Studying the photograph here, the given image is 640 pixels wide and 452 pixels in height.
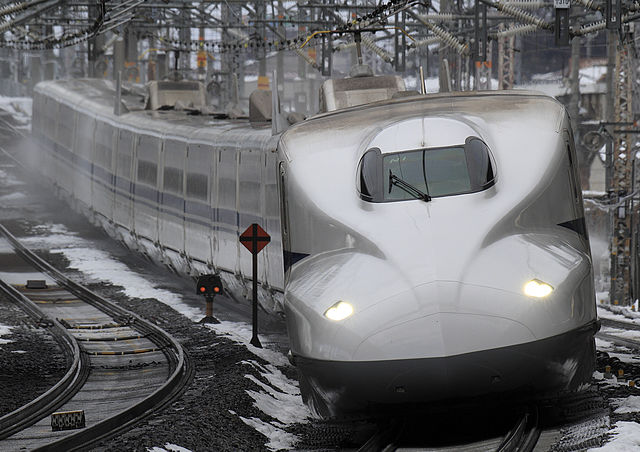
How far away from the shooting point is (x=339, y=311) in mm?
10047

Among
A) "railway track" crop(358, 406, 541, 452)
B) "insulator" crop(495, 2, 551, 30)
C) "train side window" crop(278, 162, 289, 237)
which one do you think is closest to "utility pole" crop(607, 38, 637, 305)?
"insulator" crop(495, 2, 551, 30)

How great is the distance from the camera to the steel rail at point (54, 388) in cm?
1232

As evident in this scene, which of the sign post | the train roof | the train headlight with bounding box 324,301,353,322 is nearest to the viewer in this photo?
the train headlight with bounding box 324,301,353,322

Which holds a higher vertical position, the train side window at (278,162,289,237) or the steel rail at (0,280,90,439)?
the train side window at (278,162,289,237)

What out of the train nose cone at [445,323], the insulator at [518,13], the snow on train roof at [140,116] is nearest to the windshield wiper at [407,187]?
the train nose cone at [445,323]

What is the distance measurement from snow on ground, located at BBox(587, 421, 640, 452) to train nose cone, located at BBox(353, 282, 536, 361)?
1.05 metres

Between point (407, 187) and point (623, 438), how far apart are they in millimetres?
2867

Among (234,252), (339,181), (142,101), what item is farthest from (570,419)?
(142,101)

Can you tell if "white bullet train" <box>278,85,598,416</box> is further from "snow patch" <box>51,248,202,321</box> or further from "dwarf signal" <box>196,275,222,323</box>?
"snow patch" <box>51,248,202,321</box>

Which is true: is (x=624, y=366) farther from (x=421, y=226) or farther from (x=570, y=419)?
(x=421, y=226)

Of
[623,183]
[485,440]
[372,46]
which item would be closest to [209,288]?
[485,440]

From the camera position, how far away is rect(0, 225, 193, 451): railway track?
11.9 meters

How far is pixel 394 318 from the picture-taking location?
9.77m

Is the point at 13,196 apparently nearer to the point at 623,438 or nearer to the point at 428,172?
the point at 428,172
